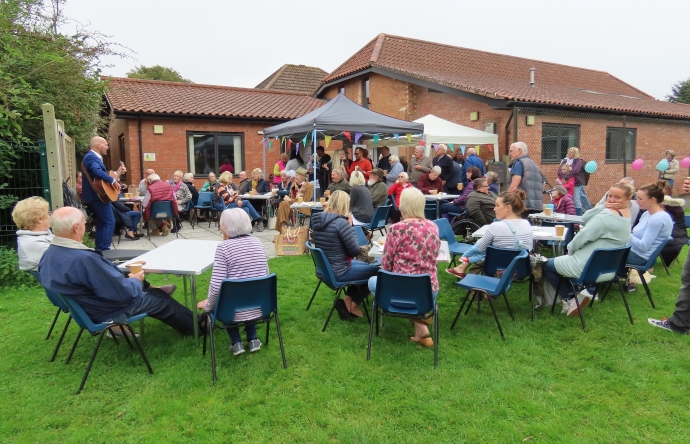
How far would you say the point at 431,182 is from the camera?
9.16m

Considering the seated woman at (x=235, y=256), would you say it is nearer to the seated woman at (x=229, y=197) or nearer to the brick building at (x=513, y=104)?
the seated woman at (x=229, y=197)

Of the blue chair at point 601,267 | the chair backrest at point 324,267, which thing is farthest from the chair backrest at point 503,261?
the chair backrest at point 324,267

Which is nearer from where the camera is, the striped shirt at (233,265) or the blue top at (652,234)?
the striped shirt at (233,265)

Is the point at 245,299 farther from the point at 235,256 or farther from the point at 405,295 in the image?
the point at 405,295

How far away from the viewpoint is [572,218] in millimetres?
6121

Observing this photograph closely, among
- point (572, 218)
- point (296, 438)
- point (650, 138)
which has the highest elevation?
point (650, 138)

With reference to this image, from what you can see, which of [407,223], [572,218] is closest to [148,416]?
[407,223]

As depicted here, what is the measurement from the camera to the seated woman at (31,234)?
3.68m

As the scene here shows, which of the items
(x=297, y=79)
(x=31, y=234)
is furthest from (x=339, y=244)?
(x=297, y=79)

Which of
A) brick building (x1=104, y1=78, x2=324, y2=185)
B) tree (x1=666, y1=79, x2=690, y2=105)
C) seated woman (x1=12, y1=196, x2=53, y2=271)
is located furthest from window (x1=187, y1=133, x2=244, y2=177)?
tree (x1=666, y1=79, x2=690, y2=105)

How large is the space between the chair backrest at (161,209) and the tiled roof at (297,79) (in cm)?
1813

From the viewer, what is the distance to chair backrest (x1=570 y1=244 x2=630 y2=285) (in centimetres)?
392

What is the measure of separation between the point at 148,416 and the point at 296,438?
3.05 ft

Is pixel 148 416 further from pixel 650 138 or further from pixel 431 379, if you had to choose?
pixel 650 138
